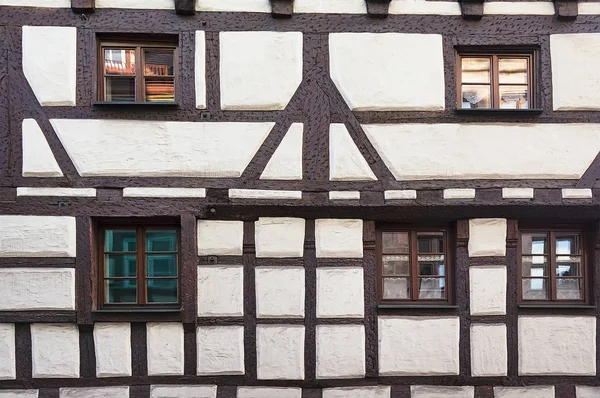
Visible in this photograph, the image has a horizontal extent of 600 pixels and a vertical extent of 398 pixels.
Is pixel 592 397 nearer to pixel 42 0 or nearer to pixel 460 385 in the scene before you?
pixel 460 385

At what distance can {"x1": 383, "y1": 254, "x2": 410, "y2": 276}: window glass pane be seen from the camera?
14.8ft

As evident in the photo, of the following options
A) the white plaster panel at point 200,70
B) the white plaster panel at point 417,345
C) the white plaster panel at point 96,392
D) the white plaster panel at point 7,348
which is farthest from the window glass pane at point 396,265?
the white plaster panel at point 7,348

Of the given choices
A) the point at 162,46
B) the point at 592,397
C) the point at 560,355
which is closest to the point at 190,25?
the point at 162,46

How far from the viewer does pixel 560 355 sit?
4.40 m

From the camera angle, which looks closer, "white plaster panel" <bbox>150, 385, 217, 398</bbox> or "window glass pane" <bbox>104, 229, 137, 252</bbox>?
"white plaster panel" <bbox>150, 385, 217, 398</bbox>

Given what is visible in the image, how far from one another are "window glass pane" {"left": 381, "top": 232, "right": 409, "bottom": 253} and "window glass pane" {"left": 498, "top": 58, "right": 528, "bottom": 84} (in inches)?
77.3

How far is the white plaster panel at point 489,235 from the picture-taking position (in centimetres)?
→ 439

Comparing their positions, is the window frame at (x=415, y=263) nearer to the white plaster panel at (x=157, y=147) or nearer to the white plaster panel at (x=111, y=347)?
the white plaster panel at (x=157, y=147)

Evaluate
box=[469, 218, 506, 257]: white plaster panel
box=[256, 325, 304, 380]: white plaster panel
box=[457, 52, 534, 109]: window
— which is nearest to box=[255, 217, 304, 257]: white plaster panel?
box=[256, 325, 304, 380]: white plaster panel

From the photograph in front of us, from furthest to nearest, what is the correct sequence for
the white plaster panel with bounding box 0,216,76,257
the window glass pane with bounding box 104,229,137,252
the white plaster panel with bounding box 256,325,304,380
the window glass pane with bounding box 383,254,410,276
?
the window glass pane with bounding box 383,254,410,276, the window glass pane with bounding box 104,229,137,252, the white plaster panel with bounding box 256,325,304,380, the white plaster panel with bounding box 0,216,76,257

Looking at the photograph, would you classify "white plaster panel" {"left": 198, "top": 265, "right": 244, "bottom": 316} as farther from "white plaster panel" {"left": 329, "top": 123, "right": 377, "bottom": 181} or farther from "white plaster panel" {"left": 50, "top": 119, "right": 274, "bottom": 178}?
"white plaster panel" {"left": 329, "top": 123, "right": 377, "bottom": 181}

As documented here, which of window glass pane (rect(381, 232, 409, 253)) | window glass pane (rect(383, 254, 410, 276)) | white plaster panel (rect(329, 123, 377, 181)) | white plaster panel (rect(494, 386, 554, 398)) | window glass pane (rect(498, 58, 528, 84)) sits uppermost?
window glass pane (rect(498, 58, 528, 84))

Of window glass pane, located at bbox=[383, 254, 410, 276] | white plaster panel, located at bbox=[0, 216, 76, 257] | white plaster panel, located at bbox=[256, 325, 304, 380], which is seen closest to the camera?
white plaster panel, located at bbox=[0, 216, 76, 257]

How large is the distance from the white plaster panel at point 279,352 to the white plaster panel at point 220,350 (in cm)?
20
